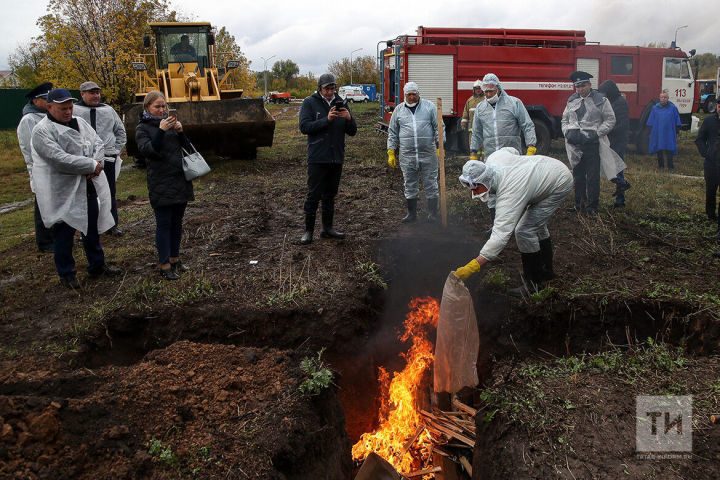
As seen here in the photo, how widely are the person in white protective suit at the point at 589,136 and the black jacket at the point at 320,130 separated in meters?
3.17

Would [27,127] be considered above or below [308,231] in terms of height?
above

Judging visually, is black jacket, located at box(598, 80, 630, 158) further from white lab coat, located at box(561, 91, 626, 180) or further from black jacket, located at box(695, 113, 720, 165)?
black jacket, located at box(695, 113, 720, 165)

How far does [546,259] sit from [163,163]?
3.69 m

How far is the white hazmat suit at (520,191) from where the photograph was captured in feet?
12.2

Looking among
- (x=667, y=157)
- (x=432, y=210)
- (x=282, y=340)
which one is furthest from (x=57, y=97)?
(x=667, y=157)

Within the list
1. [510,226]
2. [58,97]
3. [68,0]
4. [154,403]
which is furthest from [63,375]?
[68,0]

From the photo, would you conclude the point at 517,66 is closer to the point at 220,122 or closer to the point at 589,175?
the point at 589,175

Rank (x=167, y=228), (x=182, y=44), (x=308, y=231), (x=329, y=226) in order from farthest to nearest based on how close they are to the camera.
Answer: (x=182, y=44), (x=329, y=226), (x=308, y=231), (x=167, y=228)

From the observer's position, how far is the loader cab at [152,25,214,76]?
40.5 feet

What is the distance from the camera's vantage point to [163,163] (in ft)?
15.0

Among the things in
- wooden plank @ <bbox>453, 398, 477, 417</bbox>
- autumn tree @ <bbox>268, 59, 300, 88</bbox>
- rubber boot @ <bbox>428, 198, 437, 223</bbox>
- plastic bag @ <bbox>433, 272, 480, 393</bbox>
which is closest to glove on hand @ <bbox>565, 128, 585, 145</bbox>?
rubber boot @ <bbox>428, 198, 437, 223</bbox>

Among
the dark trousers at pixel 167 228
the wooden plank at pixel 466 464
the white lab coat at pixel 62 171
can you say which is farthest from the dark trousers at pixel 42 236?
the wooden plank at pixel 466 464

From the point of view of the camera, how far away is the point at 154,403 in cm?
298

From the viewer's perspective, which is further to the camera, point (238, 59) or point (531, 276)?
point (238, 59)
